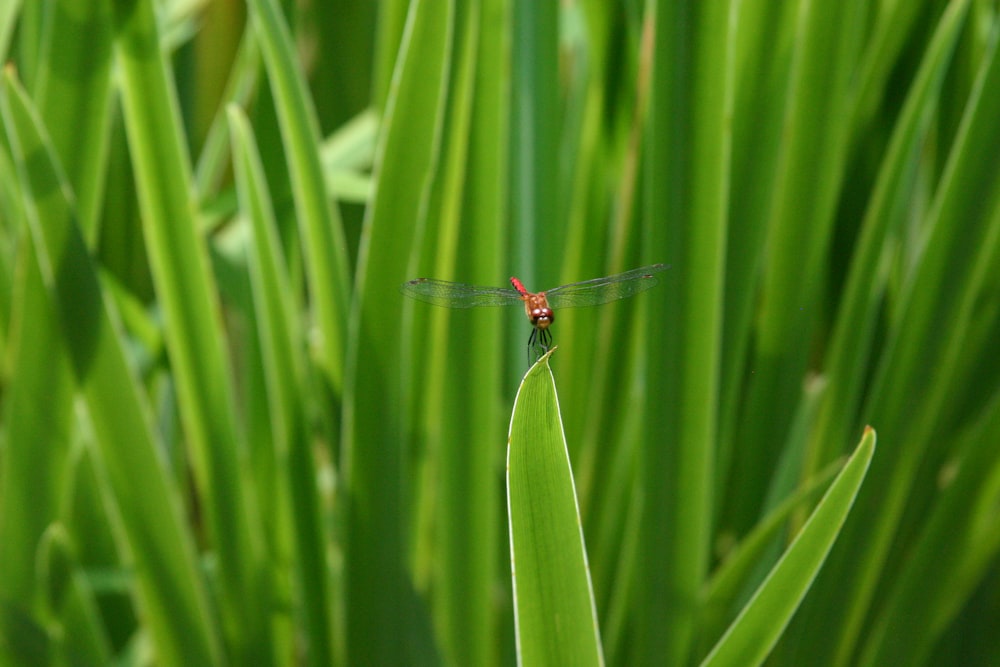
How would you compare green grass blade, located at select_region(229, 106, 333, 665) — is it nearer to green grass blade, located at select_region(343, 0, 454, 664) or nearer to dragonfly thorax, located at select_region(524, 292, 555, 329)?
green grass blade, located at select_region(343, 0, 454, 664)

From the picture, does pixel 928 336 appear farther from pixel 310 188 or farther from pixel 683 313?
pixel 310 188

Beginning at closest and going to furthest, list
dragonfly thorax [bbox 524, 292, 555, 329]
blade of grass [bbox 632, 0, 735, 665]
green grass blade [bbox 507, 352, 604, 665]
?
green grass blade [bbox 507, 352, 604, 665] < blade of grass [bbox 632, 0, 735, 665] < dragonfly thorax [bbox 524, 292, 555, 329]

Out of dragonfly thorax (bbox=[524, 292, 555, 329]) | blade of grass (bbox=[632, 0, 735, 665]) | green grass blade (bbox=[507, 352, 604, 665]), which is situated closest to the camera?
green grass blade (bbox=[507, 352, 604, 665])

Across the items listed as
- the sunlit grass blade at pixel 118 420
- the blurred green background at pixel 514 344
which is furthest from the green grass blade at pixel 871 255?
the sunlit grass blade at pixel 118 420

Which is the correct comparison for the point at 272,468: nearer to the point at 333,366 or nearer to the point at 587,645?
the point at 333,366

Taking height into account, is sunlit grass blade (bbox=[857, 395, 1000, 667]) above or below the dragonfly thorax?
below

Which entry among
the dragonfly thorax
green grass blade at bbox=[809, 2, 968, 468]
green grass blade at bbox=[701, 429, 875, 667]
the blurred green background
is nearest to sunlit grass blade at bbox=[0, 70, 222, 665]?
the blurred green background

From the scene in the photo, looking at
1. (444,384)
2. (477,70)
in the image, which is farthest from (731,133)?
(444,384)
